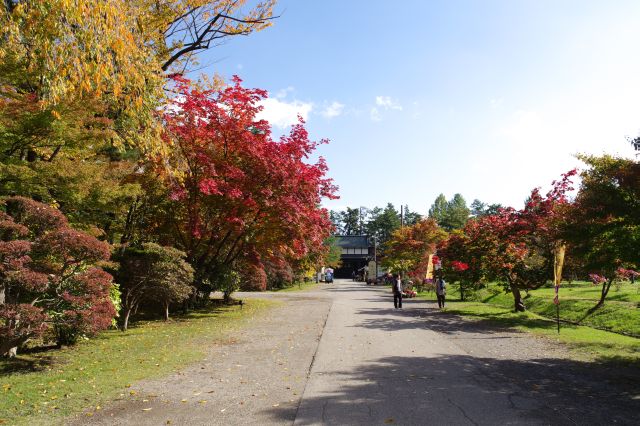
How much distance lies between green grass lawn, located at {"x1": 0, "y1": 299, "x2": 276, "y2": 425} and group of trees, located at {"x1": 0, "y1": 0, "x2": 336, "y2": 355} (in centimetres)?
66

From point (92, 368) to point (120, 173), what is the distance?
5429mm

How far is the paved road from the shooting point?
5238mm

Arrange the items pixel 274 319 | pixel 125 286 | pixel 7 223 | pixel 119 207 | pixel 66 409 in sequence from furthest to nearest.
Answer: pixel 274 319
pixel 125 286
pixel 119 207
pixel 7 223
pixel 66 409

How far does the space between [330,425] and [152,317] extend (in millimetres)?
12962

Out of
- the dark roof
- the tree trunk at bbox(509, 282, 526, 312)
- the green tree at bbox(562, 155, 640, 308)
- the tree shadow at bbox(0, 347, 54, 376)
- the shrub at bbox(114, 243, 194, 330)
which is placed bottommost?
the tree shadow at bbox(0, 347, 54, 376)

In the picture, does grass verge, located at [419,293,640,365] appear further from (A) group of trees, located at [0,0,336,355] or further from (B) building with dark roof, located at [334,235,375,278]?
(B) building with dark roof, located at [334,235,375,278]

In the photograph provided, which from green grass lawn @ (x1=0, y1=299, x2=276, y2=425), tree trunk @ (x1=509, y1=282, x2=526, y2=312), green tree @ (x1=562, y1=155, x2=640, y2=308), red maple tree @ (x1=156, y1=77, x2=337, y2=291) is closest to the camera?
green grass lawn @ (x1=0, y1=299, x2=276, y2=425)

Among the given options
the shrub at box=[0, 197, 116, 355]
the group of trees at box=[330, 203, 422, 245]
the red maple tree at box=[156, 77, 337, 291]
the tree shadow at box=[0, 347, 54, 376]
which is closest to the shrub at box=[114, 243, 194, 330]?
the red maple tree at box=[156, 77, 337, 291]

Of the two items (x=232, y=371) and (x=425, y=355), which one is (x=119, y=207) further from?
(x=425, y=355)

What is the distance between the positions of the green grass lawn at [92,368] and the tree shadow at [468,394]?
8.85 feet

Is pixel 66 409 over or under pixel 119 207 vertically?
under

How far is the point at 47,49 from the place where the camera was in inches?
196

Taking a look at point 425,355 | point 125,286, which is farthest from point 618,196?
point 125,286

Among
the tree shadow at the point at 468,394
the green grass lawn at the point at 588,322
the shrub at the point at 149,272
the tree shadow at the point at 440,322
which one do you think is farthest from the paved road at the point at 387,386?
the shrub at the point at 149,272
